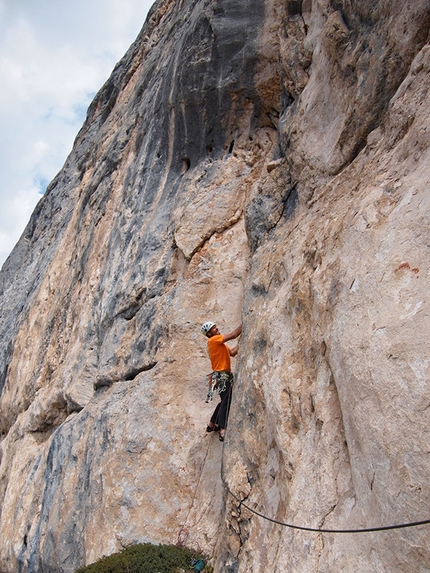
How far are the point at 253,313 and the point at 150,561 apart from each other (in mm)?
2996

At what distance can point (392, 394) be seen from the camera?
132 inches

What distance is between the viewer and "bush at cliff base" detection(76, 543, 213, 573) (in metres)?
5.78

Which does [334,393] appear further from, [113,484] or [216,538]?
[113,484]

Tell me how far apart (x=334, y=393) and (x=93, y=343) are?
22.3 ft

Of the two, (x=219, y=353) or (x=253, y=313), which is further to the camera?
(x=219, y=353)

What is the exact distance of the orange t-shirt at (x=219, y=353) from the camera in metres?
6.71

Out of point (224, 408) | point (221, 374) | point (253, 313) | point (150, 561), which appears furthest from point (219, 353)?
point (150, 561)

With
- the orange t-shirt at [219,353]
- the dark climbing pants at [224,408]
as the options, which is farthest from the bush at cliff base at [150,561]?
the orange t-shirt at [219,353]

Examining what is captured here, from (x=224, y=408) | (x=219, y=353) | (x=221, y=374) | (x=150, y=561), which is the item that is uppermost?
(x=219, y=353)

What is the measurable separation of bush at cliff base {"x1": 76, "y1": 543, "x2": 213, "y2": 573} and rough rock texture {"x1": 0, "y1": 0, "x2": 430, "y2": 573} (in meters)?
0.25

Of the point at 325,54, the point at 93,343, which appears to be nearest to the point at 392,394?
the point at 325,54

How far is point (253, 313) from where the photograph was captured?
6098 mm

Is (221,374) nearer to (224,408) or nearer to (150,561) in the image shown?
(224,408)

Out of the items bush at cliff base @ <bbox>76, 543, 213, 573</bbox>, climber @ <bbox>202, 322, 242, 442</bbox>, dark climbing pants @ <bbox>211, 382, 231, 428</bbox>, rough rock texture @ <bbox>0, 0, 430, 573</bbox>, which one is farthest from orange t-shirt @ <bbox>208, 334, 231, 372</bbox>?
bush at cliff base @ <bbox>76, 543, 213, 573</bbox>
